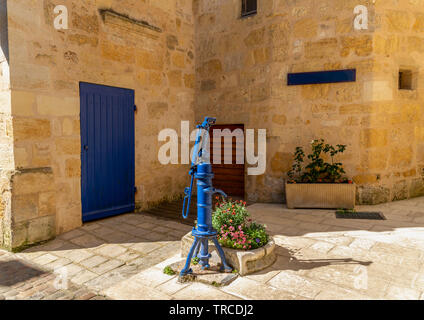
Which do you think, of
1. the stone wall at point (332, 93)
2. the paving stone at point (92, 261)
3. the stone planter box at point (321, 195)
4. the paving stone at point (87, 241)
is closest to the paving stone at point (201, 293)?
the paving stone at point (92, 261)

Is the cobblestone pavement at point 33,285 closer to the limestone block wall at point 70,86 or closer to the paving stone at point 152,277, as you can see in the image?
the paving stone at point 152,277

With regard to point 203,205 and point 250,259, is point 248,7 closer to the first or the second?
point 203,205

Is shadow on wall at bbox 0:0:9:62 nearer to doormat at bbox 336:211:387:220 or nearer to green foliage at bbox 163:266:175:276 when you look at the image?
green foliage at bbox 163:266:175:276

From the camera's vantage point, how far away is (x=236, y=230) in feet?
11.4

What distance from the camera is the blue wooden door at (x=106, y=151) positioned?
16.2 feet

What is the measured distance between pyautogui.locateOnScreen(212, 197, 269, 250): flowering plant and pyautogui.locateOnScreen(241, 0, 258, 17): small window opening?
185 inches

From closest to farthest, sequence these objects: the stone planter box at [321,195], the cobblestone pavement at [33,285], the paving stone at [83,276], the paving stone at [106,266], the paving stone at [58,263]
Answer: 1. the cobblestone pavement at [33,285]
2. the paving stone at [83,276]
3. the paving stone at [106,266]
4. the paving stone at [58,263]
5. the stone planter box at [321,195]

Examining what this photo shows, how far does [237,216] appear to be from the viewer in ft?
11.6

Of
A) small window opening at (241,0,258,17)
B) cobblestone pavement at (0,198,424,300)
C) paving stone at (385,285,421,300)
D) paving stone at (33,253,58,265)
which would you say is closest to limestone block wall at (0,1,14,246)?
cobblestone pavement at (0,198,424,300)

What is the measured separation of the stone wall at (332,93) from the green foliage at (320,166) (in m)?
0.18

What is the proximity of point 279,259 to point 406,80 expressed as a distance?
16.3 feet

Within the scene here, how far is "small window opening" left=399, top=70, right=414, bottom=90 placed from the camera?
6227mm

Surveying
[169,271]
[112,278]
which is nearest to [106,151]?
[112,278]
